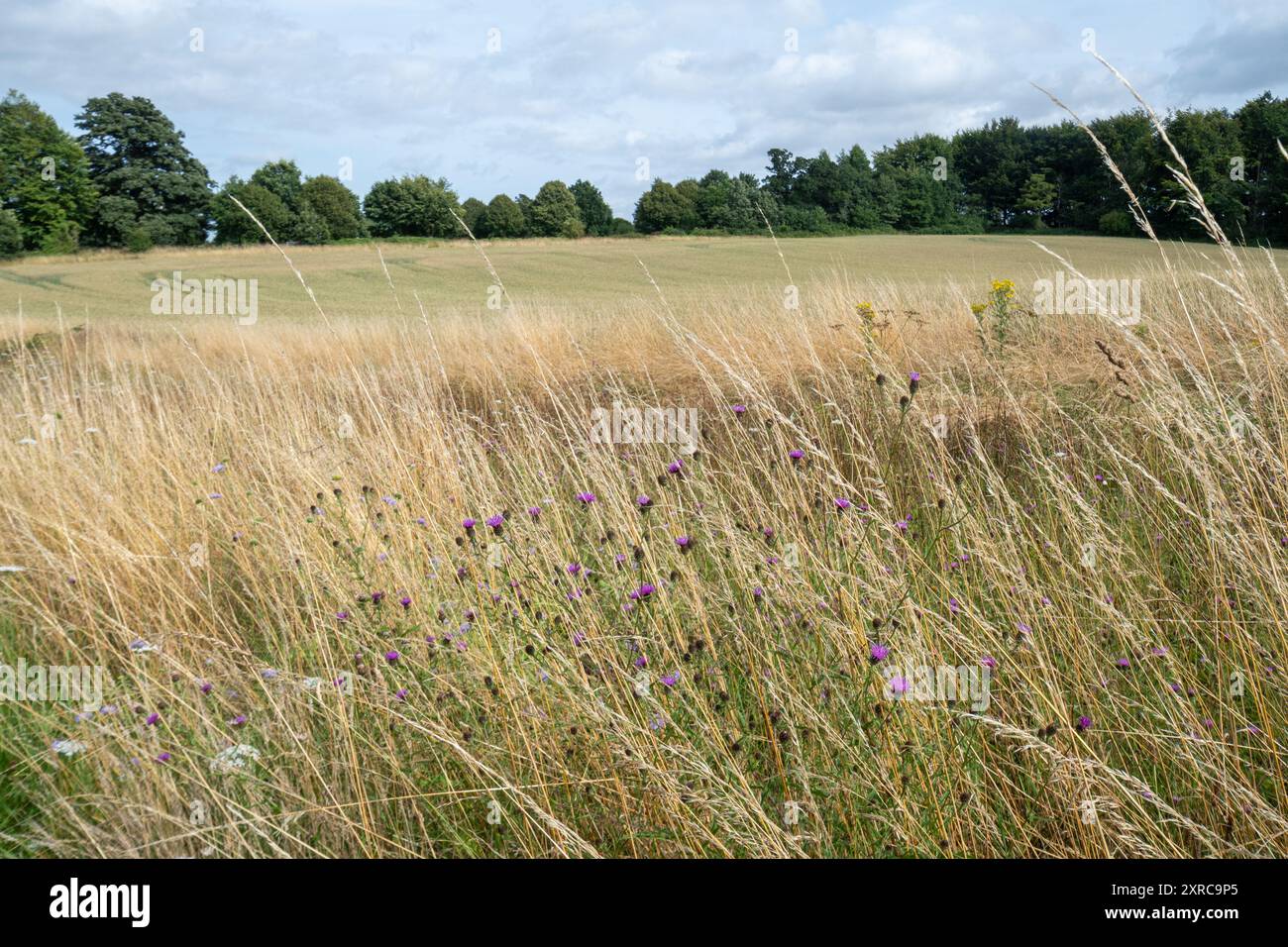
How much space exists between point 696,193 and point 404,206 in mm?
17111

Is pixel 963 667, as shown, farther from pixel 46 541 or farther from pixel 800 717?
pixel 46 541

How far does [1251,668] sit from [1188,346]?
15.5 ft

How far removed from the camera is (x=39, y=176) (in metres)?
31.2

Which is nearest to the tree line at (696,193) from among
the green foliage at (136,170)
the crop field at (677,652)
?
the green foliage at (136,170)

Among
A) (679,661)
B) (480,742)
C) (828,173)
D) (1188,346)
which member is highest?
(828,173)

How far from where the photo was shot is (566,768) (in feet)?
5.98

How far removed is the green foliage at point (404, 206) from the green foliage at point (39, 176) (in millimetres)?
14596

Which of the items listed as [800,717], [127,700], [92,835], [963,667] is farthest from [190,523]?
[963,667]

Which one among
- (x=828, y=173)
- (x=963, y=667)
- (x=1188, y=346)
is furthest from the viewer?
(x=828, y=173)

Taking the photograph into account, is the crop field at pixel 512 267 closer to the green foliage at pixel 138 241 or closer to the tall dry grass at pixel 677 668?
the green foliage at pixel 138 241

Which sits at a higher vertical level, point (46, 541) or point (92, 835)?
point (46, 541)

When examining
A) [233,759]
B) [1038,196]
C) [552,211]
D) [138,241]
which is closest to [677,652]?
[233,759]

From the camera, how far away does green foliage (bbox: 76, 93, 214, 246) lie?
3338cm

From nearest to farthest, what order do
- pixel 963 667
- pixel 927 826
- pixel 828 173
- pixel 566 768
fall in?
1. pixel 927 826
2. pixel 566 768
3. pixel 963 667
4. pixel 828 173
